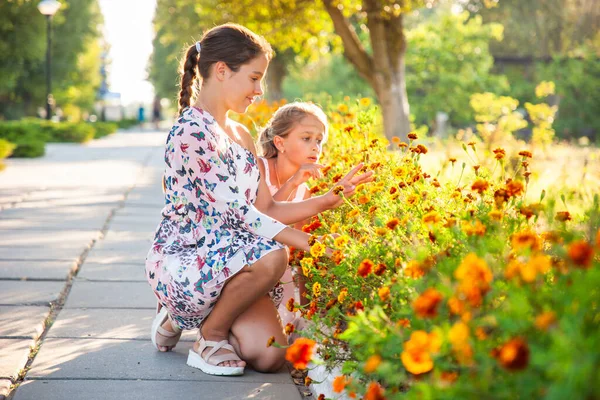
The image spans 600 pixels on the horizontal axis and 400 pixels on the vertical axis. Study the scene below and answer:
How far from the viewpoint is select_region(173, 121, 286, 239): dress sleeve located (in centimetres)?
352

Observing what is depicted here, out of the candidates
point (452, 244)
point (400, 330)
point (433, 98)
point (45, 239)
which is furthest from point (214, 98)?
point (433, 98)

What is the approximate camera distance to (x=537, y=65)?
4250cm

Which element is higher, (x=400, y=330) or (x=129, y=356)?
(x=400, y=330)

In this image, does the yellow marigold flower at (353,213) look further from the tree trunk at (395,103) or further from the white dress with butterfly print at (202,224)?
the tree trunk at (395,103)

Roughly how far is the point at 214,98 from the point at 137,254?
109 inches

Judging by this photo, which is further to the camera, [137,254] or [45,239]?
[45,239]

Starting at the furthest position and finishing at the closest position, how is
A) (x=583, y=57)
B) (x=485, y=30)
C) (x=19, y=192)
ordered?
(x=583, y=57) < (x=485, y=30) < (x=19, y=192)

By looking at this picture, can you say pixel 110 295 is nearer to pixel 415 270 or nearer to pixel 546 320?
pixel 415 270

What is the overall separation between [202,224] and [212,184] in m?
0.20

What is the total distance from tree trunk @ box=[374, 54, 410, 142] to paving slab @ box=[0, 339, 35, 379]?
37.1ft

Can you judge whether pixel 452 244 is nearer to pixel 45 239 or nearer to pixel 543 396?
Result: pixel 543 396

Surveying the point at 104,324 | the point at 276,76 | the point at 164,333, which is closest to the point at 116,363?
the point at 164,333

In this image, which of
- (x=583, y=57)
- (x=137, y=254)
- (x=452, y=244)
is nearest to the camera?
(x=452, y=244)

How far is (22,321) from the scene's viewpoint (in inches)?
162
